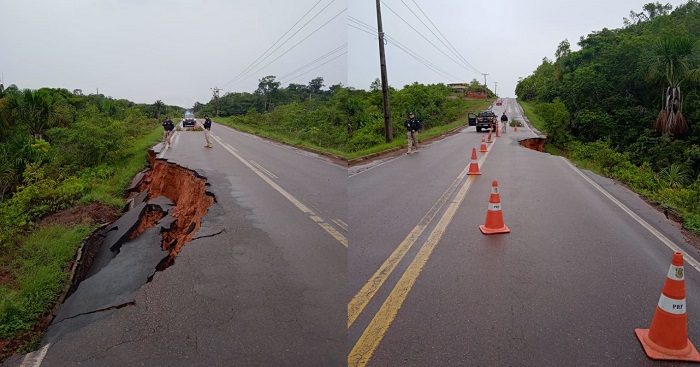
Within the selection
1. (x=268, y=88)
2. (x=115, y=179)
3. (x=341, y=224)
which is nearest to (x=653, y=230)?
(x=341, y=224)

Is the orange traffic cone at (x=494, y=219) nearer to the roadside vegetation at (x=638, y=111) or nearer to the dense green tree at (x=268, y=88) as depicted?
the roadside vegetation at (x=638, y=111)

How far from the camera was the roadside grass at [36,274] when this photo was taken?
18.4 feet

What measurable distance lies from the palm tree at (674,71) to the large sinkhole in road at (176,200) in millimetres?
27366

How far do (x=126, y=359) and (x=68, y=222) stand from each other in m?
8.60

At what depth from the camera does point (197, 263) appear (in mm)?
5523

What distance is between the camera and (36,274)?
7.27 meters

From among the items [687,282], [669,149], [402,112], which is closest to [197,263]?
[687,282]

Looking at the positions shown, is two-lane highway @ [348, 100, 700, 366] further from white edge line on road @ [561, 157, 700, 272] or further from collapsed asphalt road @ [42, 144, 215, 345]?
collapsed asphalt road @ [42, 144, 215, 345]

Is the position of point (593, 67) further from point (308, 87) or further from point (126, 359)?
point (308, 87)

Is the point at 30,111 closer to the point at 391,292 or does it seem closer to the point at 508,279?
the point at 391,292

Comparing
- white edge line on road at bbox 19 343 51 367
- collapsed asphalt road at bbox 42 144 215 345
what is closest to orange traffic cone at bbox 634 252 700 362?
collapsed asphalt road at bbox 42 144 215 345

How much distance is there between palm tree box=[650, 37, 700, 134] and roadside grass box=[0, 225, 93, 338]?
30306 mm

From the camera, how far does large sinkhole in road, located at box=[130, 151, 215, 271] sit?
813 centimetres

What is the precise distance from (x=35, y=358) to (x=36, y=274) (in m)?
4.25
